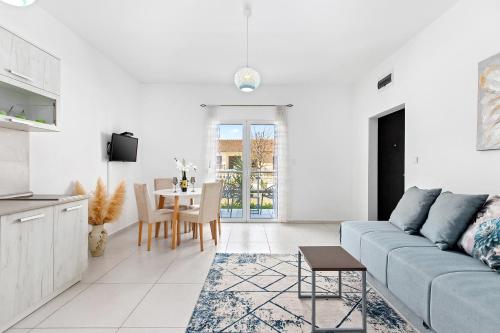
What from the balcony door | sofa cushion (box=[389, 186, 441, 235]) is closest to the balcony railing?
the balcony door

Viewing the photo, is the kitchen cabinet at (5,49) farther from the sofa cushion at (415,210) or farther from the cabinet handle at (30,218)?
the sofa cushion at (415,210)

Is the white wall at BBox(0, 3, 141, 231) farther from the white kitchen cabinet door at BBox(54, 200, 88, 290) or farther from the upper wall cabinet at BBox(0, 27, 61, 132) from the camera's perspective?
the white kitchen cabinet door at BBox(54, 200, 88, 290)

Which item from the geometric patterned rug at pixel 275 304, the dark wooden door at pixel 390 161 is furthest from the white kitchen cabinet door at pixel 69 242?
the dark wooden door at pixel 390 161

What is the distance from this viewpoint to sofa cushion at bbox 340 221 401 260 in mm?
3008

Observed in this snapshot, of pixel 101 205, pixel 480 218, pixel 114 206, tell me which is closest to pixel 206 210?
pixel 114 206

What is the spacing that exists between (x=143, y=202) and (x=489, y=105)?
160 inches

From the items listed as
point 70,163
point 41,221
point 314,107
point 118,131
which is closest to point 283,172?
point 314,107

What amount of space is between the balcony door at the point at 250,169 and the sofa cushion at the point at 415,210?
322cm

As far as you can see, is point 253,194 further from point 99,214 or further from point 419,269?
point 419,269

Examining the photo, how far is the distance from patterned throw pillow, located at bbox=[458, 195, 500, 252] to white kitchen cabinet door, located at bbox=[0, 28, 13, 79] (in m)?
3.84

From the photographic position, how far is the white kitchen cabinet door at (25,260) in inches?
76.0

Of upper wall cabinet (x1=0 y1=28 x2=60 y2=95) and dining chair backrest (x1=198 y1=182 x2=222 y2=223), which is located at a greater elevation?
upper wall cabinet (x1=0 y1=28 x2=60 y2=95)

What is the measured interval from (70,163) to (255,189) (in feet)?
11.5

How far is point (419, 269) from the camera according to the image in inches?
75.9
